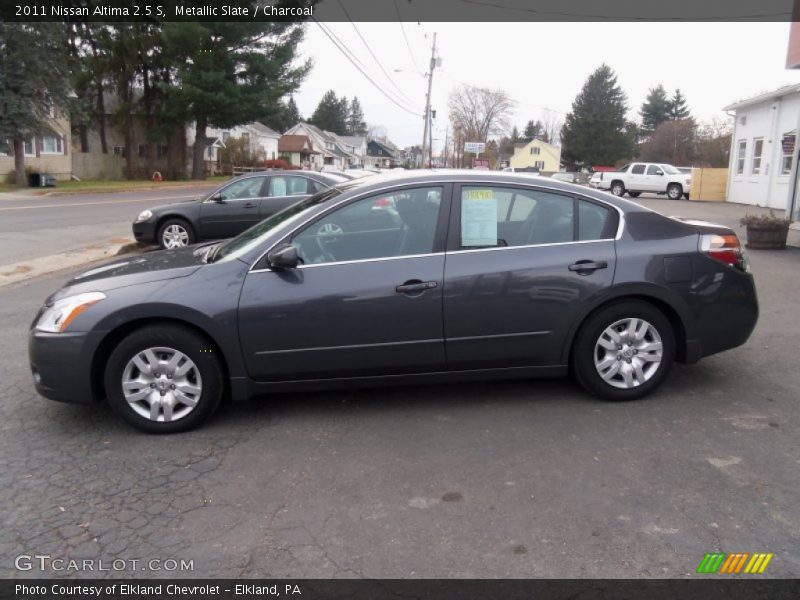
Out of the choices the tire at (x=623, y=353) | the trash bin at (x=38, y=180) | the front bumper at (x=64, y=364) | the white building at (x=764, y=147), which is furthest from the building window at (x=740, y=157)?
the trash bin at (x=38, y=180)

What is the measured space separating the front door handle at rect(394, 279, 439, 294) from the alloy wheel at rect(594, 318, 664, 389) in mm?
1245

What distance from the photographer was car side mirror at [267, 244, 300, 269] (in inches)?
159

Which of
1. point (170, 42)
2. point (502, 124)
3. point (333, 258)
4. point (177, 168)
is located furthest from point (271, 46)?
point (502, 124)

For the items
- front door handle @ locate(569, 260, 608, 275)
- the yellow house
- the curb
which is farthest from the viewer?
the yellow house

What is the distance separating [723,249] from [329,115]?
13096cm

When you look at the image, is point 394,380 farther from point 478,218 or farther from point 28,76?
point 28,76

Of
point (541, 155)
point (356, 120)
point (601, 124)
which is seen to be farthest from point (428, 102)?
point (356, 120)

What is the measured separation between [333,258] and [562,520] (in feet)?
7.13

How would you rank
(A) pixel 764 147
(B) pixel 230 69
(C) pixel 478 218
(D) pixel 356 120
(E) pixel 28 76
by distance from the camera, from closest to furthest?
(C) pixel 478 218 < (A) pixel 764 147 < (E) pixel 28 76 < (B) pixel 230 69 < (D) pixel 356 120

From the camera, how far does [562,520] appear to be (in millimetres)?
3068

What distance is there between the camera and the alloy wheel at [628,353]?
4.38 metres

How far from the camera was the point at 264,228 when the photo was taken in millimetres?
4684

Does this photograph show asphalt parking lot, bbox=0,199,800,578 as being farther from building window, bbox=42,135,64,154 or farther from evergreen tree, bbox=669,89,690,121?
evergreen tree, bbox=669,89,690,121

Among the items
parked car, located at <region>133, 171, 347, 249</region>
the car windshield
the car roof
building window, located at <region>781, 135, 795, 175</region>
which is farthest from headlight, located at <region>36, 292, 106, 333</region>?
building window, located at <region>781, 135, 795, 175</region>
